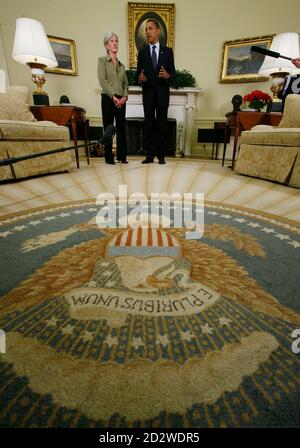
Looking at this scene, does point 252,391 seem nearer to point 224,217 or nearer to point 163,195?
point 224,217

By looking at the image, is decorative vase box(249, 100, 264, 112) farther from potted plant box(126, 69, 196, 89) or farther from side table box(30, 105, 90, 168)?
side table box(30, 105, 90, 168)

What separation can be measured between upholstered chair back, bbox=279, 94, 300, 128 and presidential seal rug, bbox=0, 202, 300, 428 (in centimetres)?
189

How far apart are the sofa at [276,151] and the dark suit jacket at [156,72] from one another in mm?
1113

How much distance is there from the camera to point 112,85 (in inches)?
109

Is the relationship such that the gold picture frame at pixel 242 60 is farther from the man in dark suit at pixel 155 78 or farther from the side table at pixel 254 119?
the man in dark suit at pixel 155 78

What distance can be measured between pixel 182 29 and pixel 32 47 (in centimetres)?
272

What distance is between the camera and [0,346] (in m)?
0.54

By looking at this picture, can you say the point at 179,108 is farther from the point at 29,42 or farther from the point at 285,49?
the point at 29,42

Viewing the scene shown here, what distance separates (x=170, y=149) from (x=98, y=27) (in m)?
2.39

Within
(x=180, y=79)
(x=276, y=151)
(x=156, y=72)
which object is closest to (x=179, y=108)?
(x=180, y=79)

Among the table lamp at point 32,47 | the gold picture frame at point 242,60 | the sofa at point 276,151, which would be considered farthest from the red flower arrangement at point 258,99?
the table lamp at point 32,47

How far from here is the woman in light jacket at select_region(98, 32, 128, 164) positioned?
265 cm

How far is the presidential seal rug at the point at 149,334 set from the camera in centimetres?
42
